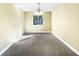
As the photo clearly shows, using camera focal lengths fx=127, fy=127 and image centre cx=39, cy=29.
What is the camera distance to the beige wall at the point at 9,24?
2.11 meters

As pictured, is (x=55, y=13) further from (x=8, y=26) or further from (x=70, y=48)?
(x=8, y=26)

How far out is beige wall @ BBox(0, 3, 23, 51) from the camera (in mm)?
2107

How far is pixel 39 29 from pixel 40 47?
345mm

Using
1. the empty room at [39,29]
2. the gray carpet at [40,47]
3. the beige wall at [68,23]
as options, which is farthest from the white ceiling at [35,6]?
the gray carpet at [40,47]

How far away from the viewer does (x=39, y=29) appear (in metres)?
2.28

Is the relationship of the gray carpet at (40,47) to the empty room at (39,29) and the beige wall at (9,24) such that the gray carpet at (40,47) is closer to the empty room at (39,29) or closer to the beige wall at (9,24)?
the empty room at (39,29)

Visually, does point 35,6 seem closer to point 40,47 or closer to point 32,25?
point 32,25

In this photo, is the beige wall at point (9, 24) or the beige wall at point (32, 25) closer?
the beige wall at point (9, 24)

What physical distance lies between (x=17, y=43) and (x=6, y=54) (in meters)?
0.27

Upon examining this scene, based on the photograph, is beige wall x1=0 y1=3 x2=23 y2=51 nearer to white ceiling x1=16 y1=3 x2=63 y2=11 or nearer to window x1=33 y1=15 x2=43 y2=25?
white ceiling x1=16 y1=3 x2=63 y2=11

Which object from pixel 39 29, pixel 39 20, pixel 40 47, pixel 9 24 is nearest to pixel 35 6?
pixel 39 20

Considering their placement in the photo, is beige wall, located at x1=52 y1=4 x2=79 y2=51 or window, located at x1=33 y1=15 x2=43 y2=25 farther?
window, located at x1=33 y1=15 x2=43 y2=25

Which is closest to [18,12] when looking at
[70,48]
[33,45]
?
[33,45]

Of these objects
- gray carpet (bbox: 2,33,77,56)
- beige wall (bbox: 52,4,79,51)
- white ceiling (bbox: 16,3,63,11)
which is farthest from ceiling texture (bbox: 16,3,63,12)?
gray carpet (bbox: 2,33,77,56)
